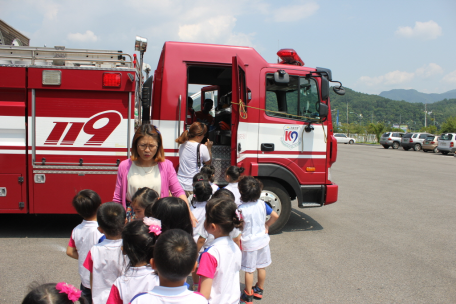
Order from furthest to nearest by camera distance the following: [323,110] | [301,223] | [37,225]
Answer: [301,223] → [37,225] → [323,110]

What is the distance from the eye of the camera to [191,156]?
4.89 metres

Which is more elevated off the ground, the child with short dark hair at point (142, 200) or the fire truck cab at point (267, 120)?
the fire truck cab at point (267, 120)

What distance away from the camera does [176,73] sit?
17.4 feet

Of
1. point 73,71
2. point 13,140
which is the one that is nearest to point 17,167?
point 13,140

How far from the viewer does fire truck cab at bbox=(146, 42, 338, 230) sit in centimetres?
531

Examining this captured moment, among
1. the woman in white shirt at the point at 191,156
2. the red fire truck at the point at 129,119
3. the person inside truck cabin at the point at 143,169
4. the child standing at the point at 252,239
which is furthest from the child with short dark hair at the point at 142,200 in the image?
the red fire truck at the point at 129,119

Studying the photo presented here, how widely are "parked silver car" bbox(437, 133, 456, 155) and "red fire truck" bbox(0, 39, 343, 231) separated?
24469 mm

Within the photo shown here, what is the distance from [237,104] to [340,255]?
2.59 meters

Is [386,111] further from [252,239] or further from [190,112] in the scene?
[252,239]

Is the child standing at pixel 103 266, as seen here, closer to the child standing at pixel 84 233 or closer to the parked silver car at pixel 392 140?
the child standing at pixel 84 233

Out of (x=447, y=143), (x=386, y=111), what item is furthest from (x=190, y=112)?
(x=386, y=111)

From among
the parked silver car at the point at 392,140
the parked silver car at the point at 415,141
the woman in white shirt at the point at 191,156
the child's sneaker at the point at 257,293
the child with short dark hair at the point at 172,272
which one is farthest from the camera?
the parked silver car at the point at 392,140

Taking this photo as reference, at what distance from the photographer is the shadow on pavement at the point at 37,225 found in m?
5.48

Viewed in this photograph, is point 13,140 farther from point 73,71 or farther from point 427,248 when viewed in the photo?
point 427,248
